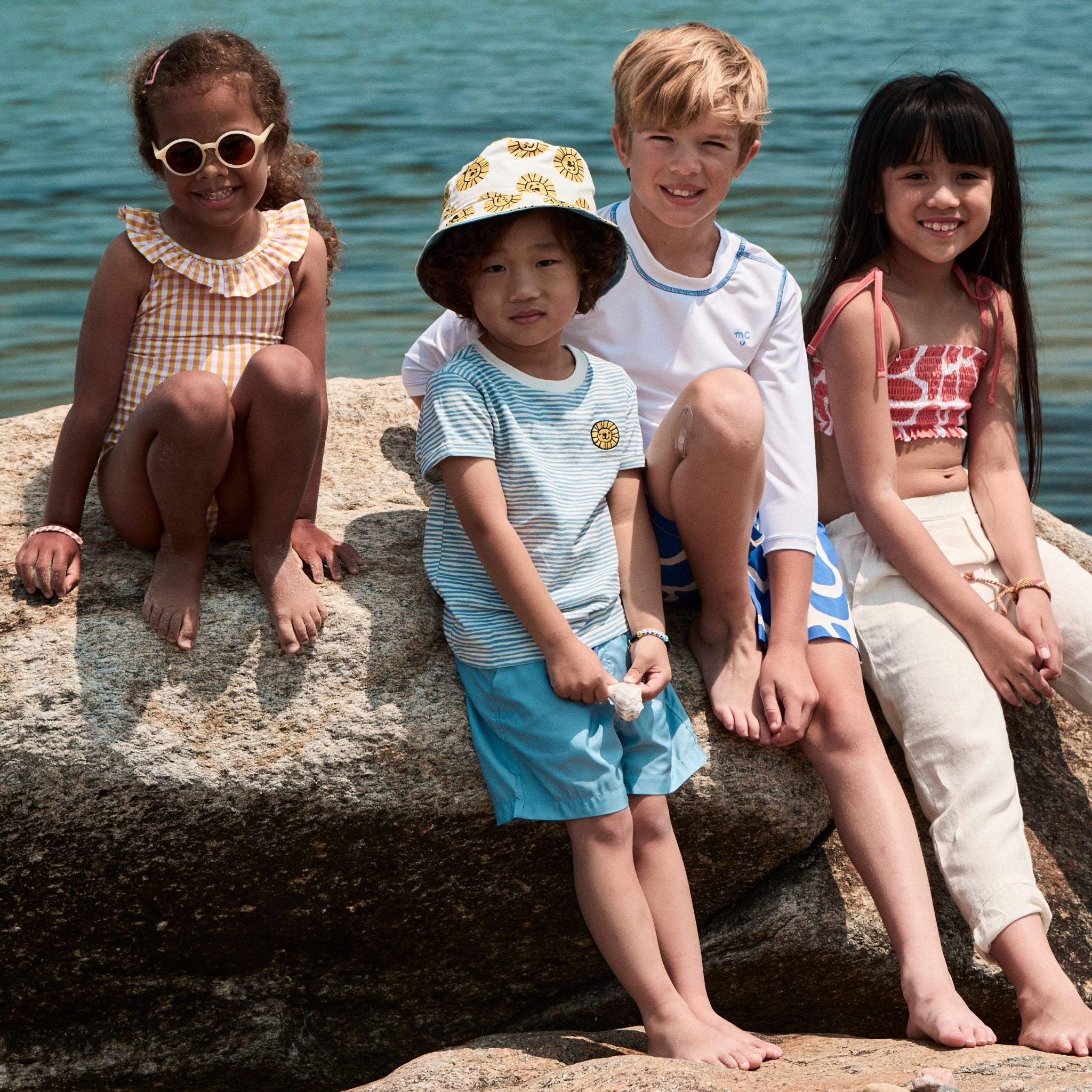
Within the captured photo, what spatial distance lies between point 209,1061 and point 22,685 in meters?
0.88

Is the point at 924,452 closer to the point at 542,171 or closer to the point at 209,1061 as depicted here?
the point at 542,171

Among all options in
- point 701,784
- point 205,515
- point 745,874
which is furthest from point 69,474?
point 745,874

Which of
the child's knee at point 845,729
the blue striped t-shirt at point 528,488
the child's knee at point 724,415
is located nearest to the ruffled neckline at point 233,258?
the blue striped t-shirt at point 528,488

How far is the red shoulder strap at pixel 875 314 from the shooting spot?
3162 mm

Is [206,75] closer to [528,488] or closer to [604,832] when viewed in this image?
[528,488]

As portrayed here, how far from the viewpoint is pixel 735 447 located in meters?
2.62

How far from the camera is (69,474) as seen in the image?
110 inches

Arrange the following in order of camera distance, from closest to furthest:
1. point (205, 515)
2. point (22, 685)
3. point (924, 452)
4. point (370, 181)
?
point (22, 685) < point (205, 515) < point (924, 452) < point (370, 181)

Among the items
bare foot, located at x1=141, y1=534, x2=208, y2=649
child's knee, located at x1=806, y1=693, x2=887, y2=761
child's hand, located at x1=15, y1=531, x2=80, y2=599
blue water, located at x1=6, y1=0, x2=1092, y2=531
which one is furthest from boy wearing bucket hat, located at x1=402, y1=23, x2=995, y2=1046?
blue water, located at x1=6, y1=0, x2=1092, y2=531

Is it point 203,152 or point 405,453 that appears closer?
point 203,152

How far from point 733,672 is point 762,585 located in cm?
A: 22

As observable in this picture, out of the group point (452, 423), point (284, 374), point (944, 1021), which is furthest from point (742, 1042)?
point (284, 374)

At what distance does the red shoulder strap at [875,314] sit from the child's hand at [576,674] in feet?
3.58

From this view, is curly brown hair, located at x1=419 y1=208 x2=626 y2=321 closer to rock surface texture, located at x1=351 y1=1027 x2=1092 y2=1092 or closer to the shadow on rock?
the shadow on rock
